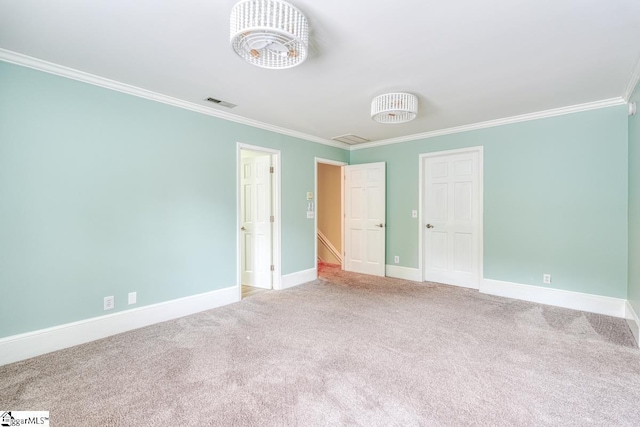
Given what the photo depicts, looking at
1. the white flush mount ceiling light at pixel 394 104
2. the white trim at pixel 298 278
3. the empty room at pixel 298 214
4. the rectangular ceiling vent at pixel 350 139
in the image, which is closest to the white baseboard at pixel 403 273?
the empty room at pixel 298 214

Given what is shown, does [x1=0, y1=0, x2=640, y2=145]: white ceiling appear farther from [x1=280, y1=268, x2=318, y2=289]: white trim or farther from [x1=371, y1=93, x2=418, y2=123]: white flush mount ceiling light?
[x1=280, y1=268, x2=318, y2=289]: white trim

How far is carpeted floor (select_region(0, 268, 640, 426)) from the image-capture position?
183cm

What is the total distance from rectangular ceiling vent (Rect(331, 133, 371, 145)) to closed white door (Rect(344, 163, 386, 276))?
1.45 ft

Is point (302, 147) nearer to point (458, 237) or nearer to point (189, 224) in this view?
Result: point (189, 224)

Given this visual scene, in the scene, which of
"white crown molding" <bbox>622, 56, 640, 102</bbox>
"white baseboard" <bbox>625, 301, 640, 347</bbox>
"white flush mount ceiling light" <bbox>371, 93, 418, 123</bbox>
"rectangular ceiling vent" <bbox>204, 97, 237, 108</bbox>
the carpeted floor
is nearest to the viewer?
the carpeted floor

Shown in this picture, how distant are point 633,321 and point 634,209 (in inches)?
44.2

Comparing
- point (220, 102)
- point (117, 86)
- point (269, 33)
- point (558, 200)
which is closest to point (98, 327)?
point (117, 86)

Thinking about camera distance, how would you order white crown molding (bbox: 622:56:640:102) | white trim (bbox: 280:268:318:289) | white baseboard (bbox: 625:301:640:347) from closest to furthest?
1. white crown molding (bbox: 622:56:640:102)
2. white baseboard (bbox: 625:301:640:347)
3. white trim (bbox: 280:268:318:289)

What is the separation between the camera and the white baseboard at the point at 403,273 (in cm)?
506

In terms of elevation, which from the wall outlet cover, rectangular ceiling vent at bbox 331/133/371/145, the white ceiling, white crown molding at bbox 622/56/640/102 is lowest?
the wall outlet cover

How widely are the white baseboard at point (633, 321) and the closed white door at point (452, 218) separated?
160 centimetres

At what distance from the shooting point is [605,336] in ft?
9.46

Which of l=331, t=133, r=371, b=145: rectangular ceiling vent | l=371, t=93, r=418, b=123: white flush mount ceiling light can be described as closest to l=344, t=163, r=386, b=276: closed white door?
l=331, t=133, r=371, b=145: rectangular ceiling vent

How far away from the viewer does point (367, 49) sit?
2289 mm
